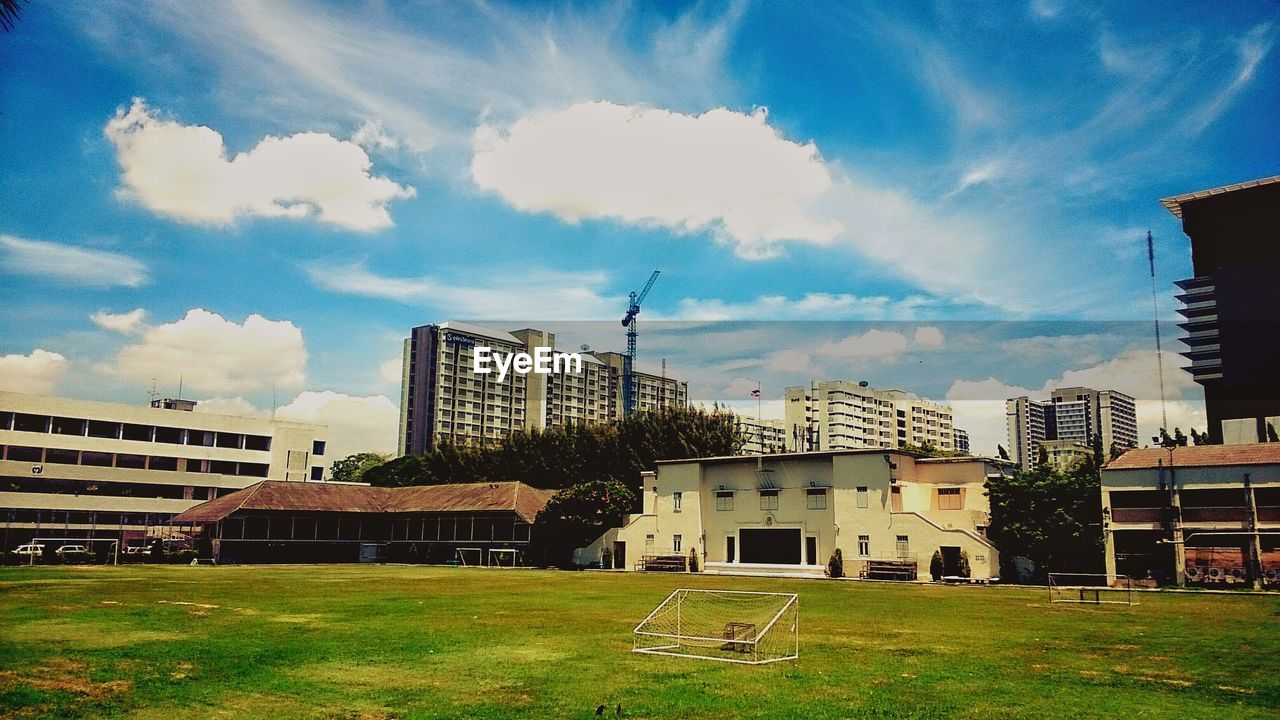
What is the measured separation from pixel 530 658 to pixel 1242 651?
15765 mm

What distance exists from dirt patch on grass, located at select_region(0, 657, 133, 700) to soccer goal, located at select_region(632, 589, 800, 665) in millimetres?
9444

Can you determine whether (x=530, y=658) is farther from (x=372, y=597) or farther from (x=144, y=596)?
(x=144, y=596)

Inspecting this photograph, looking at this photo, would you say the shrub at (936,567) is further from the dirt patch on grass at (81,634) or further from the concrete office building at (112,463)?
the concrete office building at (112,463)

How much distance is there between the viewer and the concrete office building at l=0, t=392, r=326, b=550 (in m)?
88.8

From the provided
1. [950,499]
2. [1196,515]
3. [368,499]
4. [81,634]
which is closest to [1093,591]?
[1196,515]

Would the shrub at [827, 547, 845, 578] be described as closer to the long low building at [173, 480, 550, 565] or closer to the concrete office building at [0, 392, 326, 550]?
the long low building at [173, 480, 550, 565]

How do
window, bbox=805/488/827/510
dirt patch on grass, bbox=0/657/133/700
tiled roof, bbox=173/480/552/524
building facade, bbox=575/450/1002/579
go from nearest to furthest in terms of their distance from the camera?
dirt patch on grass, bbox=0/657/133/700 → building facade, bbox=575/450/1002/579 → window, bbox=805/488/827/510 → tiled roof, bbox=173/480/552/524

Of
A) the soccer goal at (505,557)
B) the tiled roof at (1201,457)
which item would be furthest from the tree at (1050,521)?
the soccer goal at (505,557)

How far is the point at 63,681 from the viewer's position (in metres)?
15.0

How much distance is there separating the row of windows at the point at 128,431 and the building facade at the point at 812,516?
56.0 metres

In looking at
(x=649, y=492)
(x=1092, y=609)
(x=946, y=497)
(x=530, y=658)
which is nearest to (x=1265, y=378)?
(x=946, y=497)

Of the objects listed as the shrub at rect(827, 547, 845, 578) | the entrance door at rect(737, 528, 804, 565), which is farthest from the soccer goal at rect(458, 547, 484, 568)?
the shrub at rect(827, 547, 845, 578)

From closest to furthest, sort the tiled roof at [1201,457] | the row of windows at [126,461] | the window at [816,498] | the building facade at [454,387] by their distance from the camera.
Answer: the tiled roof at [1201,457], the window at [816,498], the row of windows at [126,461], the building facade at [454,387]

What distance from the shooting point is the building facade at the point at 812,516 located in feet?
190
